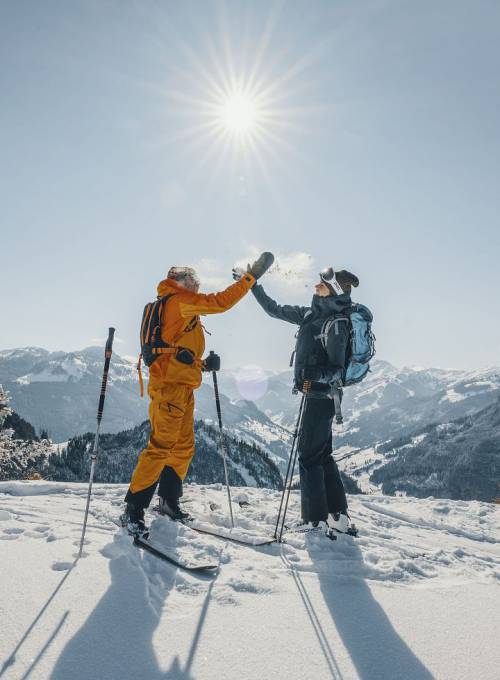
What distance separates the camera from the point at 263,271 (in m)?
6.29

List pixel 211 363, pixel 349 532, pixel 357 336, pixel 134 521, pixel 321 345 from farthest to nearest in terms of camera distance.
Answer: pixel 211 363
pixel 321 345
pixel 357 336
pixel 349 532
pixel 134 521

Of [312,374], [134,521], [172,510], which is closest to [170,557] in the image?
[134,521]

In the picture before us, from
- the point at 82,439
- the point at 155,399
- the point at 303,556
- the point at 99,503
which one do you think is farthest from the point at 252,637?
the point at 82,439

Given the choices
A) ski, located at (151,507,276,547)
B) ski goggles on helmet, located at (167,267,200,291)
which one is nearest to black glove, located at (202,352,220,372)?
ski goggles on helmet, located at (167,267,200,291)

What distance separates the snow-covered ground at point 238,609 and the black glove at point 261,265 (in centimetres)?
374

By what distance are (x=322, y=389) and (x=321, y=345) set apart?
0.68 m

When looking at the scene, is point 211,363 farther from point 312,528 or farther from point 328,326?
point 312,528

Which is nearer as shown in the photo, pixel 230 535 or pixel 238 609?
pixel 238 609

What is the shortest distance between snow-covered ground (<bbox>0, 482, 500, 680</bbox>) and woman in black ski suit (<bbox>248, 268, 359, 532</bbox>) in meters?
0.63

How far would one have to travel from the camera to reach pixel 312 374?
6191 mm

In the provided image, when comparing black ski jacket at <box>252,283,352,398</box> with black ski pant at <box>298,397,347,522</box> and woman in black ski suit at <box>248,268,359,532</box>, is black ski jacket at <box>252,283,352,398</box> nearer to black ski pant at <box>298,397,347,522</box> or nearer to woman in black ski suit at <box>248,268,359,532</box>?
woman in black ski suit at <box>248,268,359,532</box>

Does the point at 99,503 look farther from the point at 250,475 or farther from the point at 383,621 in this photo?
the point at 250,475

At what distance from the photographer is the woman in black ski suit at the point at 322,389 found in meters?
6.15

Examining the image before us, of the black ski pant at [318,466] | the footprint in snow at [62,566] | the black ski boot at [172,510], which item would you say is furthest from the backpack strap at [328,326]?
the footprint in snow at [62,566]
